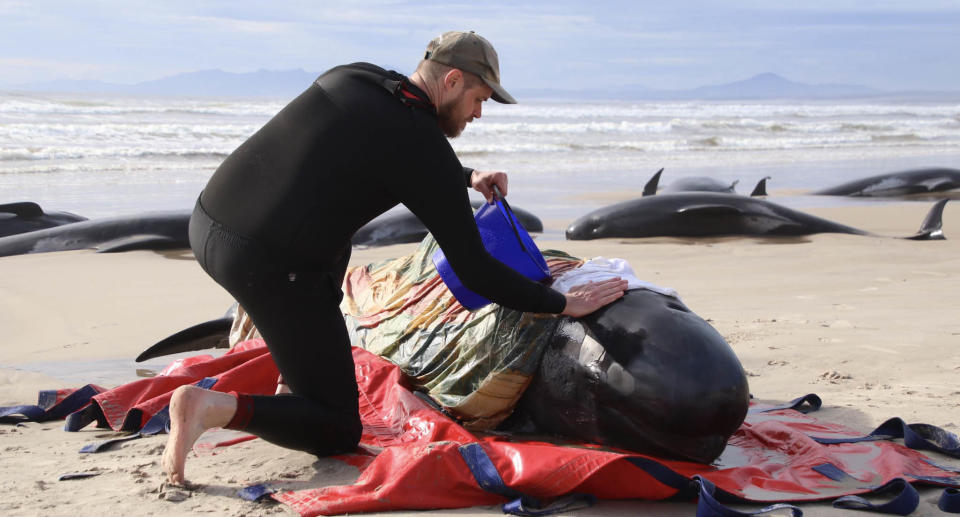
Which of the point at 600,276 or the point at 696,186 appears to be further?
the point at 696,186

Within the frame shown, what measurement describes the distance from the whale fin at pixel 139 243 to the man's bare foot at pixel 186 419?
22.3ft

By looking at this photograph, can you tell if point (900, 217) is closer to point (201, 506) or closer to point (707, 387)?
point (707, 387)

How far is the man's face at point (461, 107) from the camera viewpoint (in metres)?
3.72

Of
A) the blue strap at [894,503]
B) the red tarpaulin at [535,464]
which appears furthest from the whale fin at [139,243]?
the blue strap at [894,503]

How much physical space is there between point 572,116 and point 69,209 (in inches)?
1208

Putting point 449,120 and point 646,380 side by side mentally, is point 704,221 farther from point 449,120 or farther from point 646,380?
point 449,120

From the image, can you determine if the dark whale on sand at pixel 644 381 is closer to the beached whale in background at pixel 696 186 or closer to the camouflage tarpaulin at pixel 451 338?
the camouflage tarpaulin at pixel 451 338

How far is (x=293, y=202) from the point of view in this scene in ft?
12.1

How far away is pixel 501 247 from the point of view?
4.19 meters

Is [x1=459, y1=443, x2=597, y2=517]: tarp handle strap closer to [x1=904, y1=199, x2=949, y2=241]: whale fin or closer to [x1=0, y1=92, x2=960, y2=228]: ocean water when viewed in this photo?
[x1=904, y1=199, x2=949, y2=241]: whale fin

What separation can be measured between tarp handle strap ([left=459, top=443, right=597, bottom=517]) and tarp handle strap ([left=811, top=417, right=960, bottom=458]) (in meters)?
1.35

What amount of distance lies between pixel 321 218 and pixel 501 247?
0.84 meters

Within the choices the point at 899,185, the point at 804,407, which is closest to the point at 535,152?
the point at 899,185

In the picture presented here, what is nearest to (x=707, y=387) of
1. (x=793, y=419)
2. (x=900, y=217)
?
(x=793, y=419)
